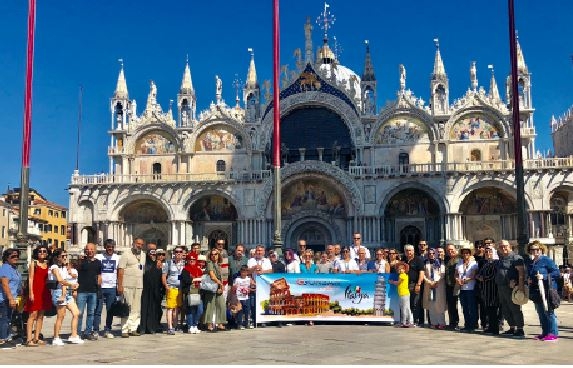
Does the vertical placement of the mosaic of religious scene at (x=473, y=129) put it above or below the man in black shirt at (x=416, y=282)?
above

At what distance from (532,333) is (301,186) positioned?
96.6 ft

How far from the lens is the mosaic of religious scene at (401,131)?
4381cm

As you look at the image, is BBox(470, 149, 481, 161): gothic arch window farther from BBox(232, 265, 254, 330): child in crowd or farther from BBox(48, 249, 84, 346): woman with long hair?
BBox(48, 249, 84, 346): woman with long hair

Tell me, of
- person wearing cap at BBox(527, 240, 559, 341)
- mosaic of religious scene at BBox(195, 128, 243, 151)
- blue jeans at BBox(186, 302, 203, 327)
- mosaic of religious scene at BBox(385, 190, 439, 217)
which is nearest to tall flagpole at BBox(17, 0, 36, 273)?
blue jeans at BBox(186, 302, 203, 327)

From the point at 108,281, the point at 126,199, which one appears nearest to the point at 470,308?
the point at 108,281

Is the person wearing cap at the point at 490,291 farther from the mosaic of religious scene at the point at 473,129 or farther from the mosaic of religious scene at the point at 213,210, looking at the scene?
the mosaic of religious scene at the point at 213,210

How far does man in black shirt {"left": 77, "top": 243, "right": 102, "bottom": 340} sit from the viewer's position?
44.8 ft

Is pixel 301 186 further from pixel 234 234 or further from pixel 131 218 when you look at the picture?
pixel 131 218

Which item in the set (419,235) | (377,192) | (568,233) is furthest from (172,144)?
(568,233)

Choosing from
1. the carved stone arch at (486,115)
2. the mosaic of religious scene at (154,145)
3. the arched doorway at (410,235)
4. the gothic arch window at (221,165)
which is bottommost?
the arched doorway at (410,235)

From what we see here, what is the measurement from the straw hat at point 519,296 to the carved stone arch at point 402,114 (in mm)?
30826

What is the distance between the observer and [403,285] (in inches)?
611

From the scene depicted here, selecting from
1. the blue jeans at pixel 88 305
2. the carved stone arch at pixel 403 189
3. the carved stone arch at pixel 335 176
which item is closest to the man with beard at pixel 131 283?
the blue jeans at pixel 88 305

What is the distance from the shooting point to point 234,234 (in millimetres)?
44812
